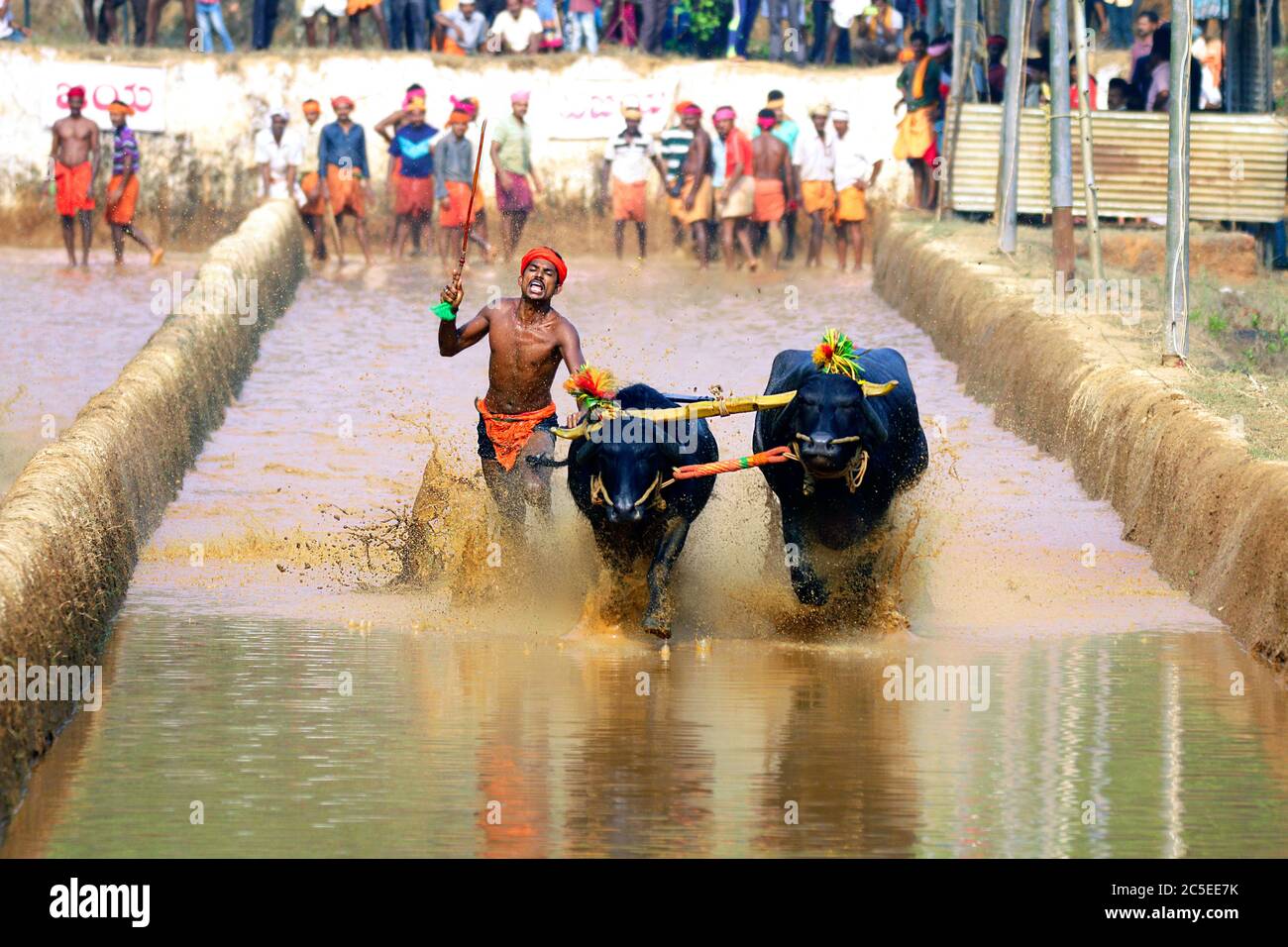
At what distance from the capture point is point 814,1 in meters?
30.3

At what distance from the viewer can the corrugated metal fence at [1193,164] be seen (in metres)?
24.7

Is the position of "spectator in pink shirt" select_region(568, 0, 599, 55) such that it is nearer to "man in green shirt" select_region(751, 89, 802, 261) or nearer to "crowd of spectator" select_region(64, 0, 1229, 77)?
"crowd of spectator" select_region(64, 0, 1229, 77)

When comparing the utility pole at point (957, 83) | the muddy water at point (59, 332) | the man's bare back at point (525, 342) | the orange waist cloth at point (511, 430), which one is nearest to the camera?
the man's bare back at point (525, 342)

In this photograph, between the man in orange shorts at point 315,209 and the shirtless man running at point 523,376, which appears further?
the man in orange shorts at point 315,209

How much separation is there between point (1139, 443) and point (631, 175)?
15.9 metres

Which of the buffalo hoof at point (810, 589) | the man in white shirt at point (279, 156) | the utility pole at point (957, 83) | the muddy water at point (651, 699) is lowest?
the muddy water at point (651, 699)

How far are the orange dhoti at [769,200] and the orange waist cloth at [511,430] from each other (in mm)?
16270

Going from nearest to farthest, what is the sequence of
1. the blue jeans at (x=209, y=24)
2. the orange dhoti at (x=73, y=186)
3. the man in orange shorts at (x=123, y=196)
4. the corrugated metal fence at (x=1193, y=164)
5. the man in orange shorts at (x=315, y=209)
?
1. the corrugated metal fence at (x=1193, y=164)
2. the man in orange shorts at (x=123, y=196)
3. the orange dhoti at (x=73, y=186)
4. the man in orange shorts at (x=315, y=209)
5. the blue jeans at (x=209, y=24)

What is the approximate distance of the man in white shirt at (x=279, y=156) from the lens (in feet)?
95.9

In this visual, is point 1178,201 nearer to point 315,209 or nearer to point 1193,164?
point 1193,164

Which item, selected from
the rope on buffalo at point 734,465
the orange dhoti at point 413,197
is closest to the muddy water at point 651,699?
the rope on buffalo at point 734,465

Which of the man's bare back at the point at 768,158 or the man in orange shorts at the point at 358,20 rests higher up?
the man in orange shorts at the point at 358,20

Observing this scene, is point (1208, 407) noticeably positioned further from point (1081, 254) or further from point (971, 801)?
point (1081, 254)

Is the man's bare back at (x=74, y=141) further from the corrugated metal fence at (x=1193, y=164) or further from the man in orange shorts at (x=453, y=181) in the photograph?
the corrugated metal fence at (x=1193, y=164)
